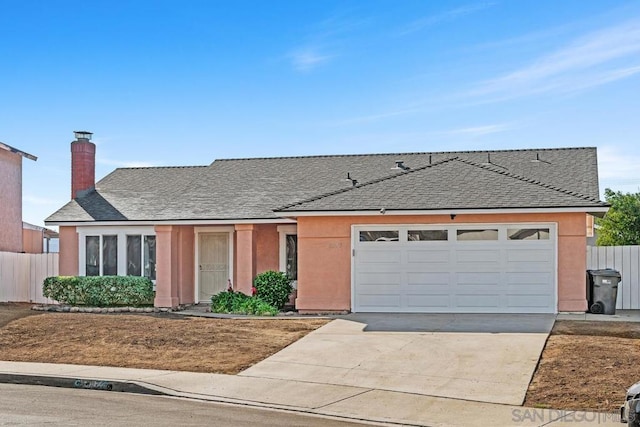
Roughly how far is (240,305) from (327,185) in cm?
565

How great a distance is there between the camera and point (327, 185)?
2605 cm

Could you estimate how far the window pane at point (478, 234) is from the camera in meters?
20.8

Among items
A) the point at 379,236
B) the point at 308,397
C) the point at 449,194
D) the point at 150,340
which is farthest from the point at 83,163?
the point at 308,397

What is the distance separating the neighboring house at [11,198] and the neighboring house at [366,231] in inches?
193

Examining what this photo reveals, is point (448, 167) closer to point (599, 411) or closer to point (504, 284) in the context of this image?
point (504, 284)

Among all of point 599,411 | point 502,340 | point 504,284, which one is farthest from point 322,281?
point 599,411

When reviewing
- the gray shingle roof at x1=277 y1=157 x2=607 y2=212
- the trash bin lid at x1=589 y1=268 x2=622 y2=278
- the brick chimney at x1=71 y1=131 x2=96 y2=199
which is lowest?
the trash bin lid at x1=589 y1=268 x2=622 y2=278

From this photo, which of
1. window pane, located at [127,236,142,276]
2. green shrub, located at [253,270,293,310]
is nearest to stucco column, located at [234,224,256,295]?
green shrub, located at [253,270,293,310]

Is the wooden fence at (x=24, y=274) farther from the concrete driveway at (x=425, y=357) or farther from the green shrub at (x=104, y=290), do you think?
the concrete driveway at (x=425, y=357)

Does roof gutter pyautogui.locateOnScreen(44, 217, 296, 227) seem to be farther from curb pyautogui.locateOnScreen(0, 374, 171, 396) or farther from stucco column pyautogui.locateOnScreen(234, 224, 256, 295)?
curb pyautogui.locateOnScreen(0, 374, 171, 396)

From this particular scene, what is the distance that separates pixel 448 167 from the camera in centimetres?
2344

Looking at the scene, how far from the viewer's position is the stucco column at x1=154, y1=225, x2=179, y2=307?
2386 cm

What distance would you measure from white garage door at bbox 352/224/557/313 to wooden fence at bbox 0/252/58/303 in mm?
10753

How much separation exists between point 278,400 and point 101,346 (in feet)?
19.2
